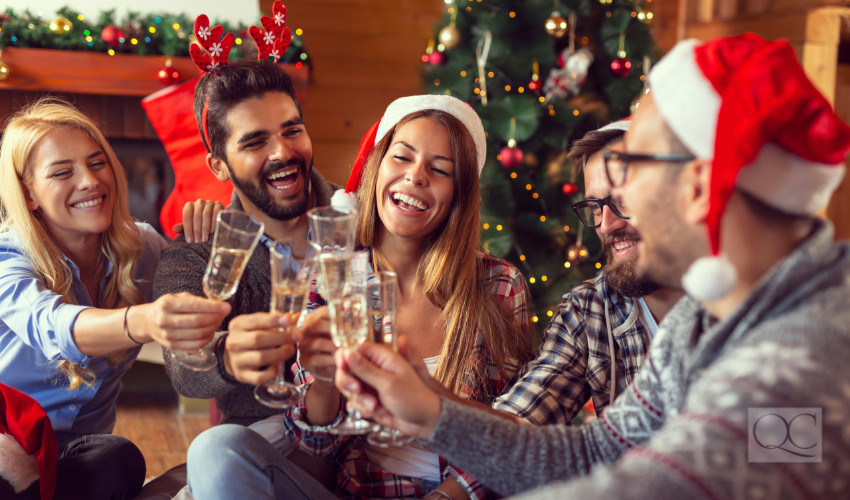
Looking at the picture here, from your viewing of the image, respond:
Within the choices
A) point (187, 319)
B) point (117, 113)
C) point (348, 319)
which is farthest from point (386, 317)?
point (117, 113)

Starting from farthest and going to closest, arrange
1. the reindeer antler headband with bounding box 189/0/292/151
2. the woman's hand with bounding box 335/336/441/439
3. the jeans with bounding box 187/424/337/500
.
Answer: the reindeer antler headband with bounding box 189/0/292/151, the jeans with bounding box 187/424/337/500, the woman's hand with bounding box 335/336/441/439

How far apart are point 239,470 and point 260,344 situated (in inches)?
12.6

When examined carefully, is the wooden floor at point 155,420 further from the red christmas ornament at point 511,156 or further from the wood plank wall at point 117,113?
the red christmas ornament at point 511,156

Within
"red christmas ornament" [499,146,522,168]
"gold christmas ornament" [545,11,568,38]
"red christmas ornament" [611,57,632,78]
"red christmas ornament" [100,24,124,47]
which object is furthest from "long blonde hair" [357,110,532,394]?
"red christmas ornament" [100,24,124,47]

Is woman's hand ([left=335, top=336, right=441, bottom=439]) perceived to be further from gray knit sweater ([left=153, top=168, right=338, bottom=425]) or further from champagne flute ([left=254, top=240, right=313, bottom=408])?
gray knit sweater ([left=153, top=168, right=338, bottom=425])

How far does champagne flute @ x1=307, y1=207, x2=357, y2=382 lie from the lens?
122cm

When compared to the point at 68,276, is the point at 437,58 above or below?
above

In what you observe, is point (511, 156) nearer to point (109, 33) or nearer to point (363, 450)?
point (363, 450)

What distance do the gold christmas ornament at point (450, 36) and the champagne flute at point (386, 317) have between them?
6.37 feet

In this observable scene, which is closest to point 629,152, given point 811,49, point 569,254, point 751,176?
point 751,176

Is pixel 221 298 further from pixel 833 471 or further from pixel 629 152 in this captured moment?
pixel 833 471

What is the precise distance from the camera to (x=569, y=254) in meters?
3.07

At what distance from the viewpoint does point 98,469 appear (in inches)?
72.4

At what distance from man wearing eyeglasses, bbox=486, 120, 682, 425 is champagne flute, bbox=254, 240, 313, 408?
551mm
